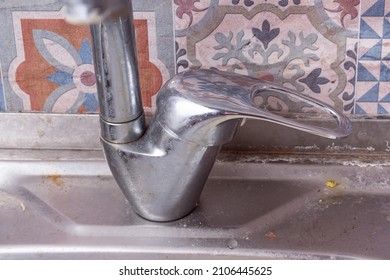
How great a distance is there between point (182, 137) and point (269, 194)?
0.48 feet

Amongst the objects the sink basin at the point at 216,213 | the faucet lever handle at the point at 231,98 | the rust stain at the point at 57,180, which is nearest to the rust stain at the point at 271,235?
the sink basin at the point at 216,213

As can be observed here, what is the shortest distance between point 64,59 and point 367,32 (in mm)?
300

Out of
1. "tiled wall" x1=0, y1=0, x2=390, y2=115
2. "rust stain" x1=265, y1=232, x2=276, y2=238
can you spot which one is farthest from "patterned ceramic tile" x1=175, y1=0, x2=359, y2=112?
"rust stain" x1=265, y1=232, x2=276, y2=238

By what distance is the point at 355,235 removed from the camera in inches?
24.0

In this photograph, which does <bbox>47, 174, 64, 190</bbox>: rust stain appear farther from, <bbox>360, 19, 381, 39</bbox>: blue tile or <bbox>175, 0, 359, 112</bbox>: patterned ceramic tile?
<bbox>360, 19, 381, 39</bbox>: blue tile

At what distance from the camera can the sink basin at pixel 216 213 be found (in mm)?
605

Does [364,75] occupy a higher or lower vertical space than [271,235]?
higher

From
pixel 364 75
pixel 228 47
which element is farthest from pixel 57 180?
pixel 364 75

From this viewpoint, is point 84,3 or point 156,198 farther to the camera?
point 156,198

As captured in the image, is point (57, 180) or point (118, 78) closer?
point (118, 78)

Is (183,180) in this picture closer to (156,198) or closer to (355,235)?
(156,198)

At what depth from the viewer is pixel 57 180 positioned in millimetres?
694

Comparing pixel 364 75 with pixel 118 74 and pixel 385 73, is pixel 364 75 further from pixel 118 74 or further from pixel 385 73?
pixel 118 74
